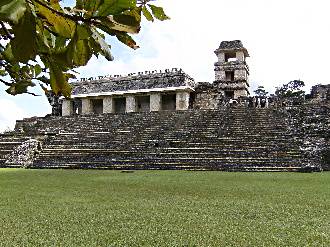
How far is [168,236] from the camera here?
3.05 metres

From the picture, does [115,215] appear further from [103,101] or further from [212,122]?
[103,101]

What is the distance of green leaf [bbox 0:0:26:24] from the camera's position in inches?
21.9

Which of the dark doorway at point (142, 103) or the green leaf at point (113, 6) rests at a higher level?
the dark doorway at point (142, 103)

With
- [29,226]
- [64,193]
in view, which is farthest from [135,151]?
[29,226]

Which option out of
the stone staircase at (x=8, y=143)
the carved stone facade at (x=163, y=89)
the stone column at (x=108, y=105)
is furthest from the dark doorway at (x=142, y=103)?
the stone staircase at (x=8, y=143)

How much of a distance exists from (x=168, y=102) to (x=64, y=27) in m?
27.7

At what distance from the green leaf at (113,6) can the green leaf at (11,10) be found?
0.45ft

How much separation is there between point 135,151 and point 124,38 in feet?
43.5

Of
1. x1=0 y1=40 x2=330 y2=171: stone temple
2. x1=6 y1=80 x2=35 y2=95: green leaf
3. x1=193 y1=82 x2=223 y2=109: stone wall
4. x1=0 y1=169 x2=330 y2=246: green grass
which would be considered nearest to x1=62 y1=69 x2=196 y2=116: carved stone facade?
x1=193 y1=82 x2=223 y2=109: stone wall

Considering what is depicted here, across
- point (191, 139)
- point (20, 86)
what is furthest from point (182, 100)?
point (20, 86)

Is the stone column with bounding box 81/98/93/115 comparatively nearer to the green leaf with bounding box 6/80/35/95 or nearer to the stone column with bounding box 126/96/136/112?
the stone column with bounding box 126/96/136/112

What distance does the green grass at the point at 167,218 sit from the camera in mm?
2959

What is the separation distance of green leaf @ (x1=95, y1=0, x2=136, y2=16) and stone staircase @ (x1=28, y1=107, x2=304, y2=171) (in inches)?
421

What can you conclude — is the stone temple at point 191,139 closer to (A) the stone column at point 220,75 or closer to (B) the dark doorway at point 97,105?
(A) the stone column at point 220,75
